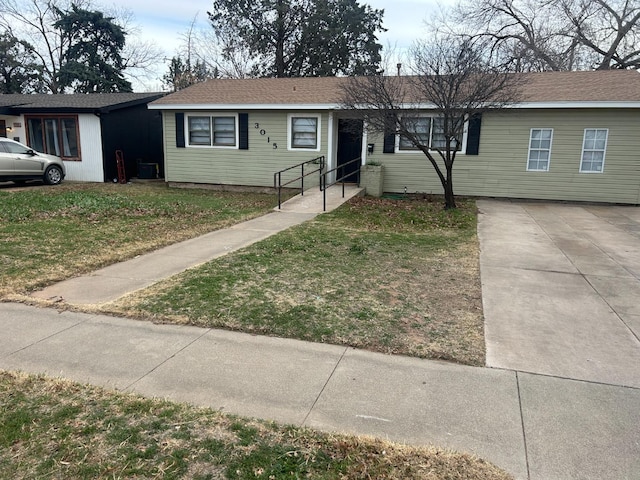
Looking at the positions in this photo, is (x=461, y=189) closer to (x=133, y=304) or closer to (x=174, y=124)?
(x=174, y=124)

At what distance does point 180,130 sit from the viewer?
16.0m

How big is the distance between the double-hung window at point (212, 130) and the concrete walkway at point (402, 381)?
39.1 feet

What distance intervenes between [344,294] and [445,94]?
7508 millimetres

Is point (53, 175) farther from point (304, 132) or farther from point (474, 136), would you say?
point (474, 136)

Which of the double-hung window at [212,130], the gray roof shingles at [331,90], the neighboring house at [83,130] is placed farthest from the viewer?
the neighboring house at [83,130]

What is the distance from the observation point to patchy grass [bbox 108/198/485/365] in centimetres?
402

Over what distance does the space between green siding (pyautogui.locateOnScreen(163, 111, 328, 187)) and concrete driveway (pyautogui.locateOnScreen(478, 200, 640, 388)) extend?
24.8ft

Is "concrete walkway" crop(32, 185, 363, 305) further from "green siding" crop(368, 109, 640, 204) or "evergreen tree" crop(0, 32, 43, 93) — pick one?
"evergreen tree" crop(0, 32, 43, 93)

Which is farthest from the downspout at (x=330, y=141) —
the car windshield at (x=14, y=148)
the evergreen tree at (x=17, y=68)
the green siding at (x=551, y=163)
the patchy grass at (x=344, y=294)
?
the evergreen tree at (x=17, y=68)

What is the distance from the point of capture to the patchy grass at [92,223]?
6086 mm

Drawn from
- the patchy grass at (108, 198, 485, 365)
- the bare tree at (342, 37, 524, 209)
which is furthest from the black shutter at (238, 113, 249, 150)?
the patchy grass at (108, 198, 485, 365)

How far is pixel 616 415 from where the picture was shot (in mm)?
2838

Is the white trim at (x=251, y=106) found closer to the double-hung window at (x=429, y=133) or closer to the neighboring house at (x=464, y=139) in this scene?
the neighboring house at (x=464, y=139)

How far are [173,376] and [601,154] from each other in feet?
45.5
